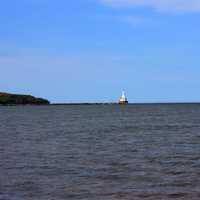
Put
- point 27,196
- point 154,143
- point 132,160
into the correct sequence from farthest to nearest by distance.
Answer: point 154,143
point 132,160
point 27,196

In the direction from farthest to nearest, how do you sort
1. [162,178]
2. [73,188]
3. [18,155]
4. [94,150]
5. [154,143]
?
[154,143], [94,150], [18,155], [162,178], [73,188]

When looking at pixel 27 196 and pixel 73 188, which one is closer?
pixel 27 196

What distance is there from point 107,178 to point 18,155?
35.7 ft

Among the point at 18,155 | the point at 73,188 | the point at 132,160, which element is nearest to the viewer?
the point at 73,188

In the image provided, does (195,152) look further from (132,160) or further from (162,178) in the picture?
(162,178)

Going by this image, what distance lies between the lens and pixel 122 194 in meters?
19.8

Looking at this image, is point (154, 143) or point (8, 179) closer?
point (8, 179)

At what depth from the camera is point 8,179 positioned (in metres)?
23.2

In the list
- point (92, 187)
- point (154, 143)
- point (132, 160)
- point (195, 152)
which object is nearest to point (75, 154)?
point (132, 160)

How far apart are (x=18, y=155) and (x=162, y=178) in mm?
12233

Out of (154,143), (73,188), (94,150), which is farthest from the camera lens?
(154,143)

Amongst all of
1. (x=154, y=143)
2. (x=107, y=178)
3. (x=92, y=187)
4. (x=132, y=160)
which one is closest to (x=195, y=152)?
(x=132, y=160)

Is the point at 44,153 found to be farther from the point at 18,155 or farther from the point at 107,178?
the point at 107,178

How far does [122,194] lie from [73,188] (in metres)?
2.14
